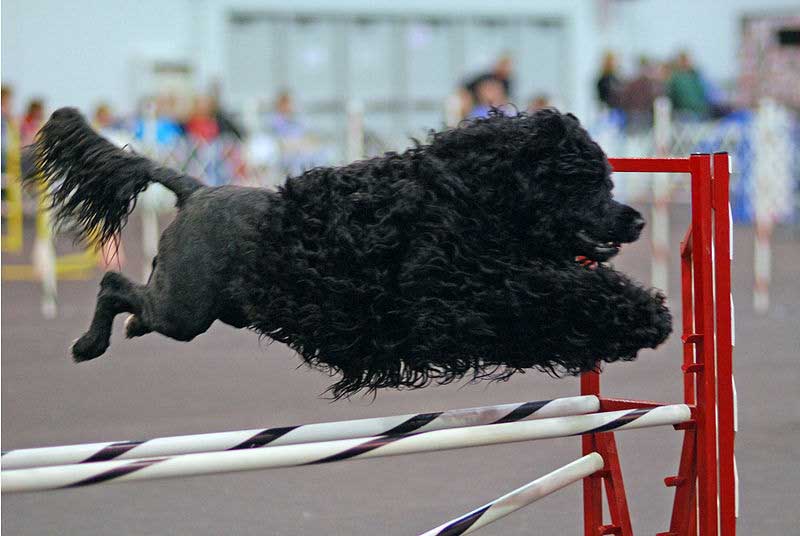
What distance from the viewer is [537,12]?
76.5 ft

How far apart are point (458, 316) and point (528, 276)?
177 millimetres

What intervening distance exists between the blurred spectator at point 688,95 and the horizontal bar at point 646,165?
47.3 feet

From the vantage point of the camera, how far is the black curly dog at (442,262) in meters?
2.55

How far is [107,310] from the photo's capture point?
2.94 m

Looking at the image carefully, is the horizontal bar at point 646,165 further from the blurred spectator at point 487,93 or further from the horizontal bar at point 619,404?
the blurred spectator at point 487,93

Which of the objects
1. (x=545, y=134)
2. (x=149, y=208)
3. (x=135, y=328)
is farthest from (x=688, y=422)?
(x=149, y=208)

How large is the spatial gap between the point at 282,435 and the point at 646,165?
1.16 metres

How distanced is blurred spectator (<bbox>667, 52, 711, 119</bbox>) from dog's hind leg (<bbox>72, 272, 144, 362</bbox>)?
588 inches

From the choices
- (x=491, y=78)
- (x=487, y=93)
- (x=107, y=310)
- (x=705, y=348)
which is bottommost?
(x=705, y=348)

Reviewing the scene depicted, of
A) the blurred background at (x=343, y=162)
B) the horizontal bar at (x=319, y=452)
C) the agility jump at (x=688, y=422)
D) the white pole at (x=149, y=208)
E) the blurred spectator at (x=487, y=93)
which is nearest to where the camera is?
the horizontal bar at (x=319, y=452)

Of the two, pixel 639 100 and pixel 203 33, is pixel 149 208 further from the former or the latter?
pixel 203 33

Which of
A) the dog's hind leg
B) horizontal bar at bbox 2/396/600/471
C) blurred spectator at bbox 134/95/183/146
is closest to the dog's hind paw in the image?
the dog's hind leg

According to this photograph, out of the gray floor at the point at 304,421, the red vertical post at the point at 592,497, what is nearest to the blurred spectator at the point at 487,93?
the gray floor at the point at 304,421

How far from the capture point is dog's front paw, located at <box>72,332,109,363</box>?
291 centimetres
